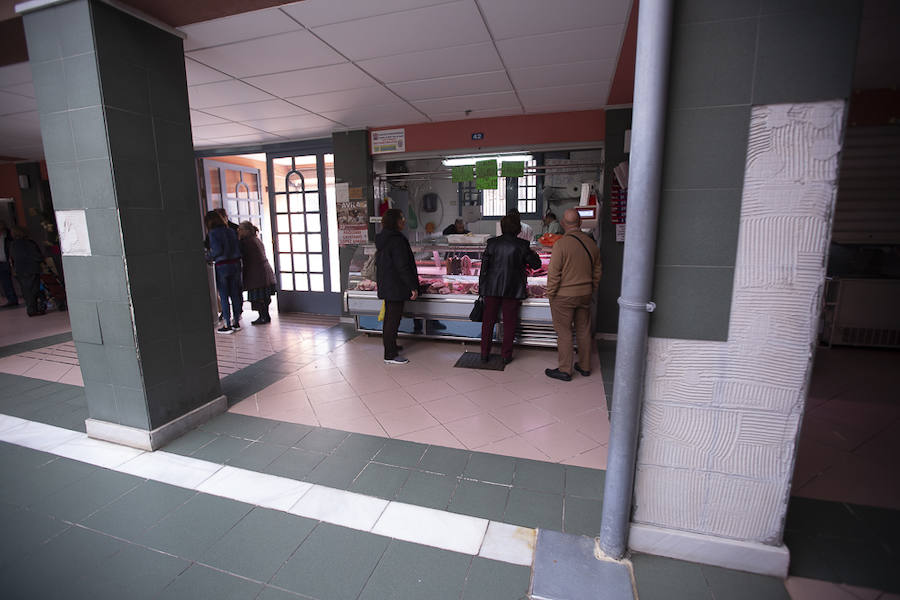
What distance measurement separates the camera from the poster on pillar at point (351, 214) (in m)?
6.08

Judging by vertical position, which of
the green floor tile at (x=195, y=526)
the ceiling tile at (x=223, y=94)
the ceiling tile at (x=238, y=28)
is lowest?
the green floor tile at (x=195, y=526)

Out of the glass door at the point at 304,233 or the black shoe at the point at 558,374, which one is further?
the glass door at the point at 304,233

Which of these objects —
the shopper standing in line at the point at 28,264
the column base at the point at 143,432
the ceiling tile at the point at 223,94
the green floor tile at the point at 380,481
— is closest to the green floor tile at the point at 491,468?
the green floor tile at the point at 380,481

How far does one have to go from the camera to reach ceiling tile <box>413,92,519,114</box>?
181 inches

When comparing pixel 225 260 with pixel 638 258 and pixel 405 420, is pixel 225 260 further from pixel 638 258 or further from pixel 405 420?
pixel 638 258

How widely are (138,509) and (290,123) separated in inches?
190

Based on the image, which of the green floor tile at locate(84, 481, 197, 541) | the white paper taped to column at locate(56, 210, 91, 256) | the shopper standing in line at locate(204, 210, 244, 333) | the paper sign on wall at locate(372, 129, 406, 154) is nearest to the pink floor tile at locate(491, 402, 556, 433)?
the green floor tile at locate(84, 481, 197, 541)

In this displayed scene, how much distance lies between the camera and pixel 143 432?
288 cm

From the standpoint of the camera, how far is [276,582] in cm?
183

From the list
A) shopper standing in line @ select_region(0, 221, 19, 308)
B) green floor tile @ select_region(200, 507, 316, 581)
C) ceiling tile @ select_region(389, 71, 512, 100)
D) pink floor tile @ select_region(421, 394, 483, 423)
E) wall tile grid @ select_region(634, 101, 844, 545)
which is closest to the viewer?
wall tile grid @ select_region(634, 101, 844, 545)

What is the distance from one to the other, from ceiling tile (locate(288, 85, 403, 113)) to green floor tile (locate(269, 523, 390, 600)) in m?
3.94

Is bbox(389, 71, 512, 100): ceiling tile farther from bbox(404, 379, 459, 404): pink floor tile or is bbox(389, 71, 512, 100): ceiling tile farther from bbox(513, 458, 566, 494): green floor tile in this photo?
bbox(513, 458, 566, 494): green floor tile

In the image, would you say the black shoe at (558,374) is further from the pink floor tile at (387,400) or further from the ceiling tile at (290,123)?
the ceiling tile at (290,123)

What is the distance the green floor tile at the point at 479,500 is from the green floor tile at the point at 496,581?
12.0 inches
